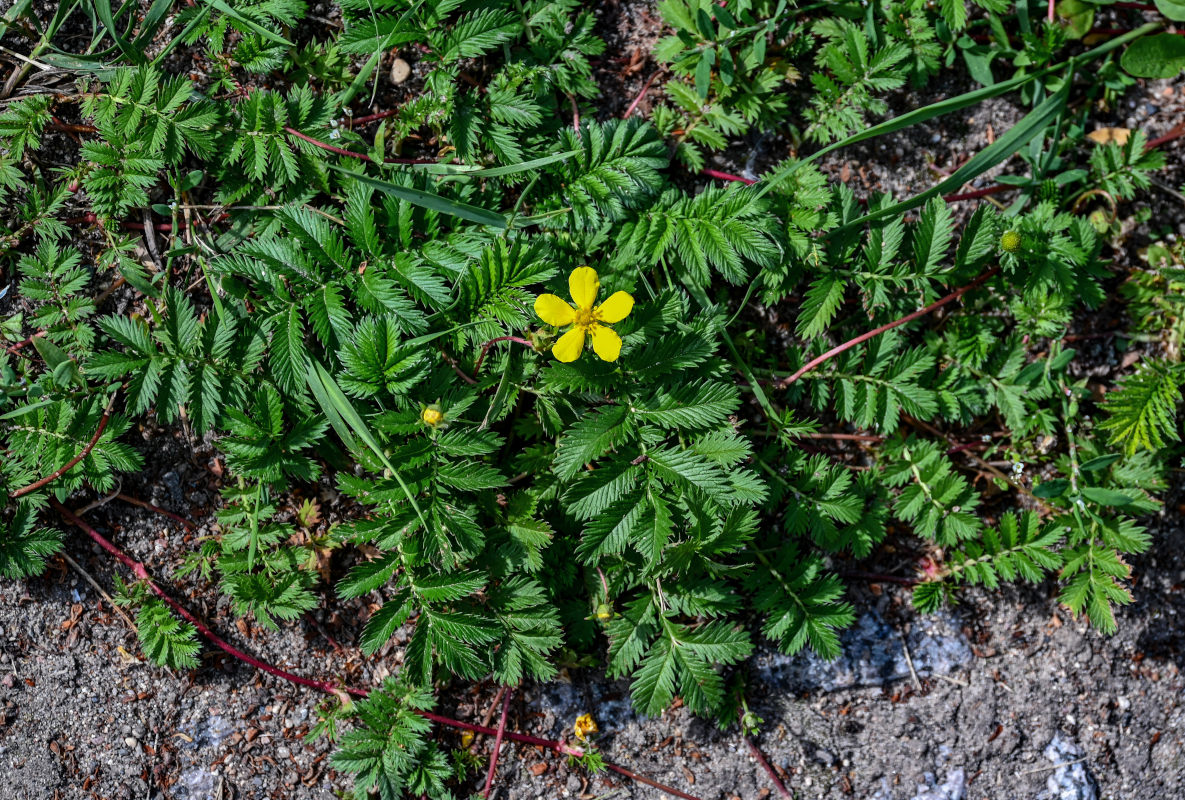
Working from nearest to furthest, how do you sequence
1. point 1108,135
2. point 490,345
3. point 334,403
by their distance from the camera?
point 334,403
point 490,345
point 1108,135

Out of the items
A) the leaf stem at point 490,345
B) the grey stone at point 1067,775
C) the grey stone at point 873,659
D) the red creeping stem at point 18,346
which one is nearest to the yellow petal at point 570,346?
the leaf stem at point 490,345

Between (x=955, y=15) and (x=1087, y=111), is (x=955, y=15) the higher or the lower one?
the higher one

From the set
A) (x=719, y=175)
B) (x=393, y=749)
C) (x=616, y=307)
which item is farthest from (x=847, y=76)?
(x=393, y=749)

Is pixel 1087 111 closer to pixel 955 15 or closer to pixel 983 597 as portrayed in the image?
pixel 955 15

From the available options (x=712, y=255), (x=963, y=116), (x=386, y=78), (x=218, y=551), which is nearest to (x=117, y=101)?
(x=386, y=78)

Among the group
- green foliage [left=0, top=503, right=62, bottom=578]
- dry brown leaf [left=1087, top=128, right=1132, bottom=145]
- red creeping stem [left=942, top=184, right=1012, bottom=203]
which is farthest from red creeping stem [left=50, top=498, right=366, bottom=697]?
dry brown leaf [left=1087, top=128, right=1132, bottom=145]

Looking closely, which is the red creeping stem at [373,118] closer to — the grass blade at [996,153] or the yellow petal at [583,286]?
the yellow petal at [583,286]

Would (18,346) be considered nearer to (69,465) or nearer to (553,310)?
(69,465)
